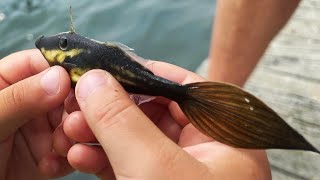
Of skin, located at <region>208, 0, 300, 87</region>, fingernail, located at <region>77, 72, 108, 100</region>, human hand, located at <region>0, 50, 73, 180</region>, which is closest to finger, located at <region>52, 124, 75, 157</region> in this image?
human hand, located at <region>0, 50, 73, 180</region>

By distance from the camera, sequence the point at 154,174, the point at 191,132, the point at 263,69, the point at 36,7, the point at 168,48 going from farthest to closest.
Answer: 1. the point at 36,7
2. the point at 168,48
3. the point at 263,69
4. the point at 191,132
5. the point at 154,174

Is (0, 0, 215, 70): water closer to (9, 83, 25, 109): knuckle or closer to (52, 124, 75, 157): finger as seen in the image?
(52, 124, 75, 157): finger

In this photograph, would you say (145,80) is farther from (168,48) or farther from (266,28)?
(168,48)

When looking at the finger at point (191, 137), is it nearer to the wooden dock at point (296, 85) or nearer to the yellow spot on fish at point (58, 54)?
the yellow spot on fish at point (58, 54)

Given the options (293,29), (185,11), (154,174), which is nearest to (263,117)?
(154,174)

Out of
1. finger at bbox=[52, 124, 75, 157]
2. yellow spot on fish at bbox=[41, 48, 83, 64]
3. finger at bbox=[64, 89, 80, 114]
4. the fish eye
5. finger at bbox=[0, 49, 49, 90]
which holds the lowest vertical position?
finger at bbox=[52, 124, 75, 157]

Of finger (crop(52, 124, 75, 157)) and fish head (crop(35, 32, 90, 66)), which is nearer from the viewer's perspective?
fish head (crop(35, 32, 90, 66))

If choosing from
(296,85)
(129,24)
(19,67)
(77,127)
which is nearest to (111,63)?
(77,127)

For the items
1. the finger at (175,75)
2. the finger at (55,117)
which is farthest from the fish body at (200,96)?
the finger at (55,117)
